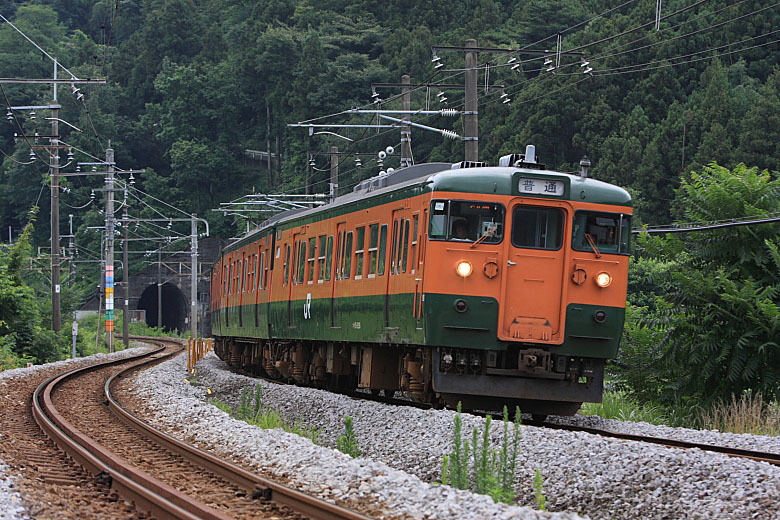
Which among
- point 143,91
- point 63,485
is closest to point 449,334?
point 63,485

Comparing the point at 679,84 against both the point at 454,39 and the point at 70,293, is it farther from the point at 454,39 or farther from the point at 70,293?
the point at 70,293

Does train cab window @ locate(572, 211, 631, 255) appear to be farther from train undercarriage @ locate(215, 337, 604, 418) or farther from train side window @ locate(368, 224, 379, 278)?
train side window @ locate(368, 224, 379, 278)

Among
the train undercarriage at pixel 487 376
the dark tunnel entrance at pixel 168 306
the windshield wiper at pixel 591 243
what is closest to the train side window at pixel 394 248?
the train undercarriage at pixel 487 376

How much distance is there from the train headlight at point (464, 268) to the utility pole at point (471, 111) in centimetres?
656

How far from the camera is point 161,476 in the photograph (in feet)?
32.0

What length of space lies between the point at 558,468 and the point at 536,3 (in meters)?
59.8

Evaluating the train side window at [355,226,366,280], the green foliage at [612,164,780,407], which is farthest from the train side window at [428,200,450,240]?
the green foliage at [612,164,780,407]

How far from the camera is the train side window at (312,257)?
1867cm

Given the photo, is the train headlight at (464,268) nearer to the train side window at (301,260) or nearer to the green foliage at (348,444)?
the green foliage at (348,444)

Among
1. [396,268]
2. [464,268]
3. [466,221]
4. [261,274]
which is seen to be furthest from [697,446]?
[261,274]

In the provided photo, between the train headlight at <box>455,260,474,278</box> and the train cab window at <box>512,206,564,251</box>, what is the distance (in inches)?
26.3

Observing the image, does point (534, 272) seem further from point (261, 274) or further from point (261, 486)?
point (261, 274)

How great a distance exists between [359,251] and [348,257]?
579mm

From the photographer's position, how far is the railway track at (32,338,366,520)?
7.91m
